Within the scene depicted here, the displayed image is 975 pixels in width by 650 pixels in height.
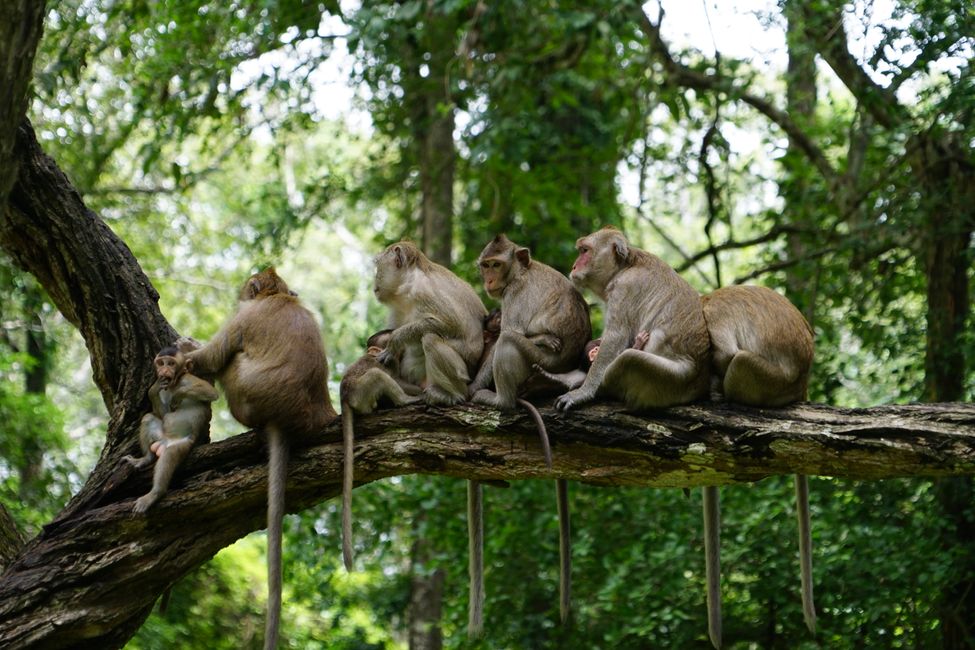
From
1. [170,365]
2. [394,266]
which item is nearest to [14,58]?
[170,365]

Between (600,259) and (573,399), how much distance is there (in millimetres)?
984

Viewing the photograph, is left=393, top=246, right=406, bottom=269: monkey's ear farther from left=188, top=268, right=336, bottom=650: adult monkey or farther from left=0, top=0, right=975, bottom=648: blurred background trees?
left=0, top=0, right=975, bottom=648: blurred background trees

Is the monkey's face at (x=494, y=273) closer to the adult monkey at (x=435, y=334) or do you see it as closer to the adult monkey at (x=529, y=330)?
the adult monkey at (x=529, y=330)

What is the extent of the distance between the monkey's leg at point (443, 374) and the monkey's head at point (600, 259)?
0.85m

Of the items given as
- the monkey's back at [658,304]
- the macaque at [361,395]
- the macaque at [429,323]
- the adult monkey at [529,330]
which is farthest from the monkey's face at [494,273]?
the macaque at [361,395]

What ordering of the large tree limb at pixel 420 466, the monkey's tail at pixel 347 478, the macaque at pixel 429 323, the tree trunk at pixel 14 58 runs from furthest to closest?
the macaque at pixel 429 323 → the monkey's tail at pixel 347 478 → the large tree limb at pixel 420 466 → the tree trunk at pixel 14 58

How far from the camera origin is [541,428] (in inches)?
212

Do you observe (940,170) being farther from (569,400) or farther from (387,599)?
(387,599)

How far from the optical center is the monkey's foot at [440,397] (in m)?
6.02

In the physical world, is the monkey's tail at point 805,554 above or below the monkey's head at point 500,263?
below

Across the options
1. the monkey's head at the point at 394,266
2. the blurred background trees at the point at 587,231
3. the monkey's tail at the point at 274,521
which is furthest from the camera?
the blurred background trees at the point at 587,231

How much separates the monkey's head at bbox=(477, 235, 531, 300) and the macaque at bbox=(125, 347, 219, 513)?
1743mm

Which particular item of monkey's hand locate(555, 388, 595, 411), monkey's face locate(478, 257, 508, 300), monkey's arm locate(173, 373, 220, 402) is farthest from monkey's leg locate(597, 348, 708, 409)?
monkey's arm locate(173, 373, 220, 402)

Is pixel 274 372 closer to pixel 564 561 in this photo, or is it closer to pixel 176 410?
pixel 176 410
